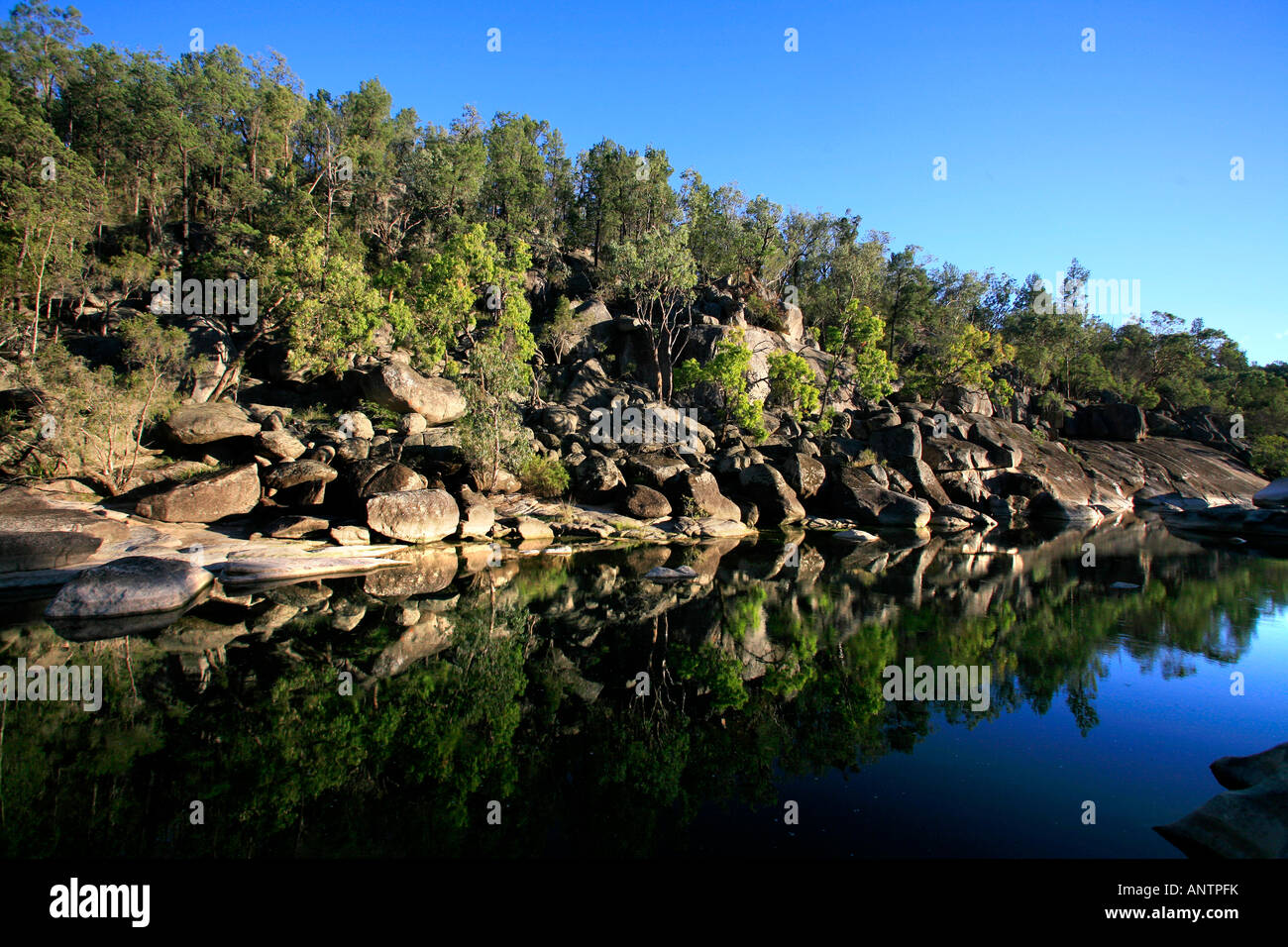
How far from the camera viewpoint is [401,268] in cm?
3750

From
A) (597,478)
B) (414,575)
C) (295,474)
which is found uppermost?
(295,474)

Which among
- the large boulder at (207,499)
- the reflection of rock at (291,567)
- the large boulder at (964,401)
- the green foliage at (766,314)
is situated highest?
the green foliage at (766,314)

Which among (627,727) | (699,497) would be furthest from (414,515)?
(627,727)

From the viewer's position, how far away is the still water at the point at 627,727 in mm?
6492

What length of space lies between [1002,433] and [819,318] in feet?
68.5

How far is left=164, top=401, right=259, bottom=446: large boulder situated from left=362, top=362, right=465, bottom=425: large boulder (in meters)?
6.45

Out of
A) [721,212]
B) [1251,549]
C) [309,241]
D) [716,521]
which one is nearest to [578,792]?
[716,521]

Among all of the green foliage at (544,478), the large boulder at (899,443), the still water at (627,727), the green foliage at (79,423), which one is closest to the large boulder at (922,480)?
the large boulder at (899,443)

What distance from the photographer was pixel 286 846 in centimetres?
604

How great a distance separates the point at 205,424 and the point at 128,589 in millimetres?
14037

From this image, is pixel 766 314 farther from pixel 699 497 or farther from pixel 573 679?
pixel 573 679

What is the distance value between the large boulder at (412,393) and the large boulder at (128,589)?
57.5 feet

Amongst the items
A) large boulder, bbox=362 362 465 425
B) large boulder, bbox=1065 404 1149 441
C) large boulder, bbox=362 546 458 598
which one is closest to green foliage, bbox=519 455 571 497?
large boulder, bbox=362 362 465 425

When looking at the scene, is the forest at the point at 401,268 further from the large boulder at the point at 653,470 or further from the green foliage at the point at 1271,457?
the large boulder at the point at 653,470
